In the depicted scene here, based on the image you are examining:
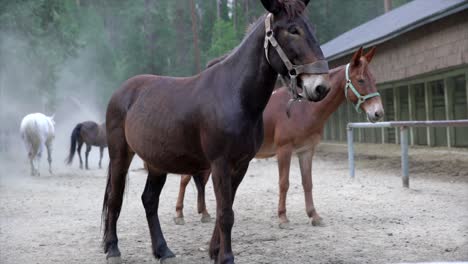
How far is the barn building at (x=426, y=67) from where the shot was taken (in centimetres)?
968

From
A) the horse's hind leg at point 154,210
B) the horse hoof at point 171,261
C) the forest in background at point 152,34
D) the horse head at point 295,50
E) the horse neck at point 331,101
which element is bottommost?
the horse hoof at point 171,261

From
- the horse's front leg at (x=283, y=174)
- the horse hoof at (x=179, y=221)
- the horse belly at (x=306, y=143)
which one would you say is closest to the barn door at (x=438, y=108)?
the horse belly at (x=306, y=143)

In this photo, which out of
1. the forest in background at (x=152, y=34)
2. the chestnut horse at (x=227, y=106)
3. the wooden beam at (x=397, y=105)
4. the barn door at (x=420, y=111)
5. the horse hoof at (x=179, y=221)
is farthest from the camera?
the forest in background at (x=152, y=34)

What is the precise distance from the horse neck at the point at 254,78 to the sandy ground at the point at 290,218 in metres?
1.49

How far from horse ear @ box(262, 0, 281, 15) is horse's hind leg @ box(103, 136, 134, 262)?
5.97ft

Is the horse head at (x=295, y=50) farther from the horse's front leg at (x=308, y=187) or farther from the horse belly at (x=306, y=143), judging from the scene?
the horse's front leg at (x=308, y=187)

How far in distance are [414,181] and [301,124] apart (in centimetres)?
411

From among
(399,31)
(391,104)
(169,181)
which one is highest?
(399,31)

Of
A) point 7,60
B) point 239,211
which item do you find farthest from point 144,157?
point 7,60

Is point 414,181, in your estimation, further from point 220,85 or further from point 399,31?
point 220,85

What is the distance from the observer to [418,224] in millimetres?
5309

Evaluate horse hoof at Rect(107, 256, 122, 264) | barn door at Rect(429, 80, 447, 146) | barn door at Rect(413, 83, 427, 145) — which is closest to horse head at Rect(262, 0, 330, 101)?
horse hoof at Rect(107, 256, 122, 264)

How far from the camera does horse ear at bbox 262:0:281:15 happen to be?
3.06m

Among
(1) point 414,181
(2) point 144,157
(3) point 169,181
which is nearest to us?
(2) point 144,157
